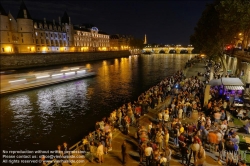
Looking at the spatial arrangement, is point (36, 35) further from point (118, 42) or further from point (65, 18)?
point (118, 42)

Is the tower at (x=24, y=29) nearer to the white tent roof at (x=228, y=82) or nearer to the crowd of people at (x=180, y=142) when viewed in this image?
the crowd of people at (x=180, y=142)

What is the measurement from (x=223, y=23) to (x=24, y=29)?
87.2m

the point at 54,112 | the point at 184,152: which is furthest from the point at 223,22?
the point at 54,112

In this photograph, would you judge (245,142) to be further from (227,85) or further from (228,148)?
(227,85)

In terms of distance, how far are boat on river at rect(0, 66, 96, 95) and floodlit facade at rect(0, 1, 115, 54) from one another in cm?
4091

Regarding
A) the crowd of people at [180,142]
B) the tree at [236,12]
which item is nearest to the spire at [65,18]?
the tree at [236,12]

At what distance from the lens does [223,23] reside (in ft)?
87.8

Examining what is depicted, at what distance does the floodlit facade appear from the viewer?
79.3 metres

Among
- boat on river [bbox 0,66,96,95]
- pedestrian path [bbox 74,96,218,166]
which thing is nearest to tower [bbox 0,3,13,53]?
boat on river [bbox 0,66,96,95]

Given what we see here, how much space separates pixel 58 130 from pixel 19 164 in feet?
21.8

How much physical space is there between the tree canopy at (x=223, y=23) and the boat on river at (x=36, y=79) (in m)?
37.2

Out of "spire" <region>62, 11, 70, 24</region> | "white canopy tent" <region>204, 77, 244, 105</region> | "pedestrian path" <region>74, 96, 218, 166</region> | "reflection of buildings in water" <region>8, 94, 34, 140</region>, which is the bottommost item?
"reflection of buildings in water" <region>8, 94, 34, 140</region>

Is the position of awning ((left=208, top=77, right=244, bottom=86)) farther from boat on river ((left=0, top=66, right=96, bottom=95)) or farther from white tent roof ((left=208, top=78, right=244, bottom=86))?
boat on river ((left=0, top=66, right=96, bottom=95))

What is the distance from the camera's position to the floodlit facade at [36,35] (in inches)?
3123
